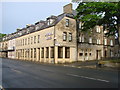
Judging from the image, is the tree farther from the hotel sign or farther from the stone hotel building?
the hotel sign

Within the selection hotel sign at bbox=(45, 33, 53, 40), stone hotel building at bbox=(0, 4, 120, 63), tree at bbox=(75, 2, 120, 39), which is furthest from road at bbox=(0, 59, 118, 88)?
hotel sign at bbox=(45, 33, 53, 40)

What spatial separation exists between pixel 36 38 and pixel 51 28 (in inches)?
296

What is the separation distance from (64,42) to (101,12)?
524 inches

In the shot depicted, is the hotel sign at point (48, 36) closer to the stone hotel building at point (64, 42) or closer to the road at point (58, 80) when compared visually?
the stone hotel building at point (64, 42)

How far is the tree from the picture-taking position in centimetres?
1844

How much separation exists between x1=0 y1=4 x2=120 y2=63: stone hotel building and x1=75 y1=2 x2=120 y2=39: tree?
578 centimetres

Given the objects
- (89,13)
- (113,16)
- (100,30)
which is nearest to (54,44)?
(89,13)

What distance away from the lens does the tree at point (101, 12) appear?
18.4 meters

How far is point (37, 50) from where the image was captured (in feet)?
122

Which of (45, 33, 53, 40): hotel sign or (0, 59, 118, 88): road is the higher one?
(45, 33, 53, 40): hotel sign

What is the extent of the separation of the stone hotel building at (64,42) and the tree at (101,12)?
228 inches

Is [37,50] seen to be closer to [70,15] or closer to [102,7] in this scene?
[70,15]

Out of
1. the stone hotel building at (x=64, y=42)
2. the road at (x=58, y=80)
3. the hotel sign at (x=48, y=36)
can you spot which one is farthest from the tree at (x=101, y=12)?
the hotel sign at (x=48, y=36)

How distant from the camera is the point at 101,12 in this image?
20500 millimetres
